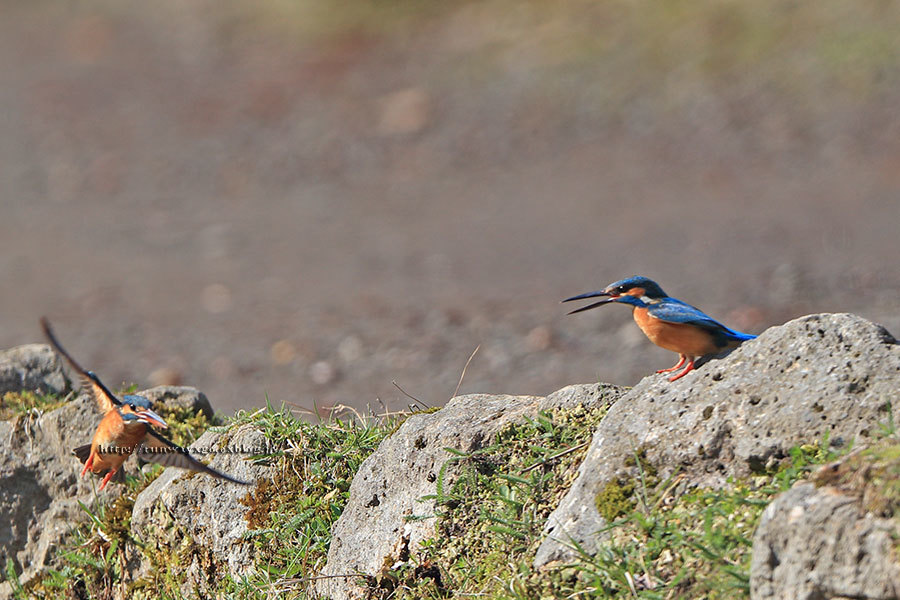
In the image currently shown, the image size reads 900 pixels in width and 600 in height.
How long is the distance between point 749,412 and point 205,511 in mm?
2203

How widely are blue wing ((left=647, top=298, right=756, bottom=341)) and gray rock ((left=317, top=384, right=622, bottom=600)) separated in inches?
18.2

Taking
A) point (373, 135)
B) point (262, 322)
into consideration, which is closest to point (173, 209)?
point (373, 135)

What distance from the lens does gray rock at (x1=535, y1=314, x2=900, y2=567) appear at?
3.22 meters

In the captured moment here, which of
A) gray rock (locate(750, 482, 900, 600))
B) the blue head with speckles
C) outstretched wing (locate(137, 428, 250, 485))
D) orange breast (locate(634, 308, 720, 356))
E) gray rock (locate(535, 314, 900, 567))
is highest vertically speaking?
the blue head with speckles

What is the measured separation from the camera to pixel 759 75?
45.9ft

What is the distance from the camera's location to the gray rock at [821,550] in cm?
260

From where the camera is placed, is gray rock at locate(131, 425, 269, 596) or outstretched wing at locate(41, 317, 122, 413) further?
gray rock at locate(131, 425, 269, 596)

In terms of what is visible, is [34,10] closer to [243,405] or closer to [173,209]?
[173,209]

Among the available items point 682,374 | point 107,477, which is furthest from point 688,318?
point 107,477

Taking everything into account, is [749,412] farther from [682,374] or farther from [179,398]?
[179,398]

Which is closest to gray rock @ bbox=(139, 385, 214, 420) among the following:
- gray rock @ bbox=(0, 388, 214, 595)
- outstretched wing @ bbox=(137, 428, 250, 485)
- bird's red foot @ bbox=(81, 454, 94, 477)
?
gray rock @ bbox=(0, 388, 214, 595)

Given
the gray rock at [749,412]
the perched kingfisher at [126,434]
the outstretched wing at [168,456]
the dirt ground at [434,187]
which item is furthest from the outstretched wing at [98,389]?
the dirt ground at [434,187]

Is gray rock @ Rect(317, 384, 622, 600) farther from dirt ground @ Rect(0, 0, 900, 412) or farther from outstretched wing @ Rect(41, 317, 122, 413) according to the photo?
dirt ground @ Rect(0, 0, 900, 412)

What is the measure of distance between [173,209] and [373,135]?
2954 mm
